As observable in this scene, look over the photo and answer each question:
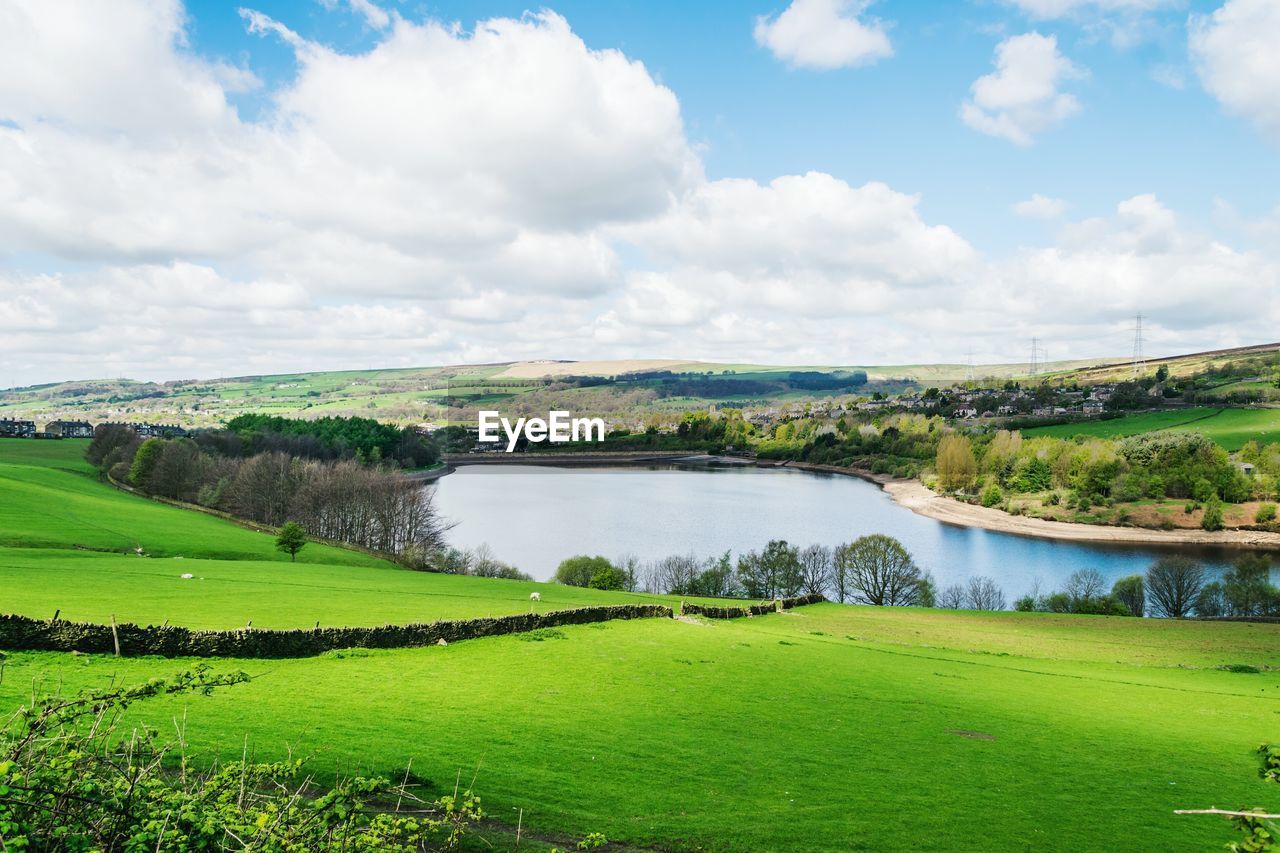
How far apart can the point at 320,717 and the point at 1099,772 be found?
14118 millimetres

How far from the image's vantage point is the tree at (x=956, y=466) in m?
119

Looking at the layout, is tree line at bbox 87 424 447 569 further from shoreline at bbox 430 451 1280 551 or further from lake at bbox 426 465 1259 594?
shoreline at bbox 430 451 1280 551

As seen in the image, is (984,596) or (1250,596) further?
(984,596)

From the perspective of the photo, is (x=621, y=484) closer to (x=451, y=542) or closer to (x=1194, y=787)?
(x=451, y=542)

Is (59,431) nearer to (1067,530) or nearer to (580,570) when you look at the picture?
(580,570)

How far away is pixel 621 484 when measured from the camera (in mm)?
132125

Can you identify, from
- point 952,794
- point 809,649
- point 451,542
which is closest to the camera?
point 952,794

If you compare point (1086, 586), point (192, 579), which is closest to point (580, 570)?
point (192, 579)

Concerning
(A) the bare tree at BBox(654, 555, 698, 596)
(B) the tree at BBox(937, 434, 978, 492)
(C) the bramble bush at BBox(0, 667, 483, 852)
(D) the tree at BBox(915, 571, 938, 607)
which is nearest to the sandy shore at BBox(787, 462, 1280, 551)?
(B) the tree at BBox(937, 434, 978, 492)

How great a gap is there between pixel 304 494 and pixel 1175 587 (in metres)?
71.6

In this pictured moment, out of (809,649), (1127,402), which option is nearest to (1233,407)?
(1127,402)

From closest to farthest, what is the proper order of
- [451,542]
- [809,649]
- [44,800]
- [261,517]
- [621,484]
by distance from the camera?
[44,800] < [809,649] < [261,517] < [451,542] < [621,484]

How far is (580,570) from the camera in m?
53.0

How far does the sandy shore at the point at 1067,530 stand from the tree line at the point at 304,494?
7451 centimetres
